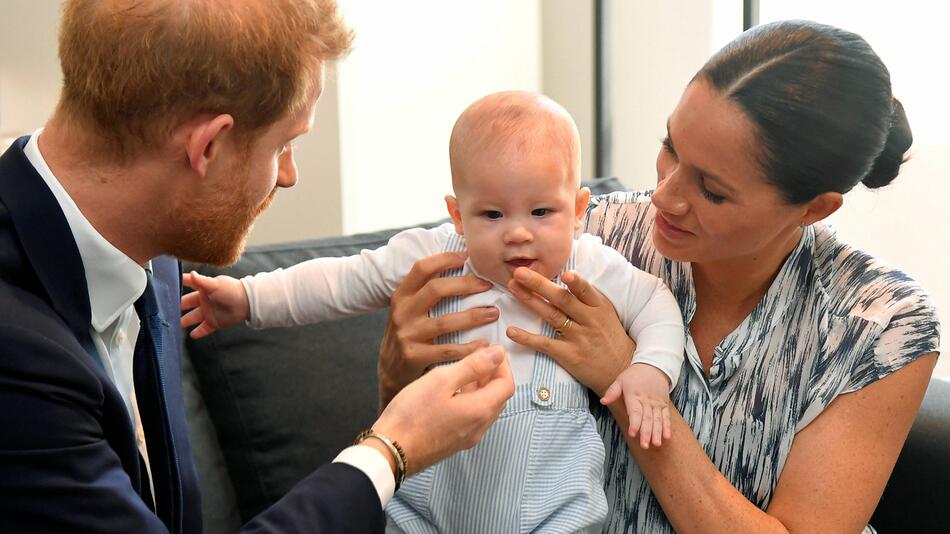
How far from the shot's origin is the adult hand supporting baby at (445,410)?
1.41 meters

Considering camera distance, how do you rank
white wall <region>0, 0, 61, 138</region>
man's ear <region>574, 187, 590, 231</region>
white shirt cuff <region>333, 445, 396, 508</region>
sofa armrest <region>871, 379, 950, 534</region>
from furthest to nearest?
1. white wall <region>0, 0, 61, 138</region>
2. sofa armrest <region>871, 379, 950, 534</region>
3. man's ear <region>574, 187, 590, 231</region>
4. white shirt cuff <region>333, 445, 396, 508</region>

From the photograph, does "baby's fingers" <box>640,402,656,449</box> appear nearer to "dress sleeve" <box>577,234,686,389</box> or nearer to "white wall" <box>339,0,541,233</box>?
"dress sleeve" <box>577,234,686,389</box>

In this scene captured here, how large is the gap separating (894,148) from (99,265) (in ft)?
3.74

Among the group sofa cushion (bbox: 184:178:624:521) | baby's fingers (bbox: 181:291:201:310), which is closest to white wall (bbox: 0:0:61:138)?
sofa cushion (bbox: 184:178:624:521)

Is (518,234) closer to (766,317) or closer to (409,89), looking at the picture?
(766,317)

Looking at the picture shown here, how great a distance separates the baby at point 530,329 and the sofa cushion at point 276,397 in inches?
18.3

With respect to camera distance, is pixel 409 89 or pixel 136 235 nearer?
pixel 136 235

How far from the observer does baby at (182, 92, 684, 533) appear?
1.59m

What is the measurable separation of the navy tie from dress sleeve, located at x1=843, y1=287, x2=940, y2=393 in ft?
3.16

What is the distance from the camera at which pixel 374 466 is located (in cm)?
136

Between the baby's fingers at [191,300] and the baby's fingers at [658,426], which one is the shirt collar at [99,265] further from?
the baby's fingers at [658,426]

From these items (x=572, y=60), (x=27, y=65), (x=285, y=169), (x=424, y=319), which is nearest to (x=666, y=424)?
(x=424, y=319)

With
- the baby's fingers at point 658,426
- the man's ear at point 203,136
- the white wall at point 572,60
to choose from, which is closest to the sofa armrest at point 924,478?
the baby's fingers at point 658,426

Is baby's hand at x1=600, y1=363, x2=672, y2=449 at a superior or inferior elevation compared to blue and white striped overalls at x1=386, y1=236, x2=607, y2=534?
superior
